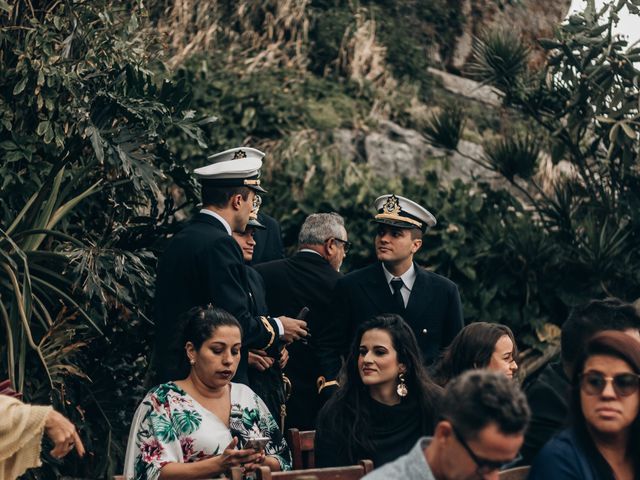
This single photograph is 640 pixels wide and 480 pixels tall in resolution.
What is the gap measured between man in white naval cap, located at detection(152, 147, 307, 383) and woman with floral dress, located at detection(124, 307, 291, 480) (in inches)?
10.8

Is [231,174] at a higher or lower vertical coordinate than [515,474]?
higher

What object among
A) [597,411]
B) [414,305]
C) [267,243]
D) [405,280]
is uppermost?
[267,243]

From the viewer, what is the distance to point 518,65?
35.6 ft

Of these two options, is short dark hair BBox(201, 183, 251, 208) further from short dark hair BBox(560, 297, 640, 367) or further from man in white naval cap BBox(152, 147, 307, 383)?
short dark hair BBox(560, 297, 640, 367)

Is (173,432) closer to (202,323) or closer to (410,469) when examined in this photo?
(202,323)

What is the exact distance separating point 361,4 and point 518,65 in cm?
420

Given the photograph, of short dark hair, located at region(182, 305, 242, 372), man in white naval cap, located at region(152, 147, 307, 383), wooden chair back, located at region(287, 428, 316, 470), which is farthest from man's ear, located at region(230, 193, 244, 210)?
wooden chair back, located at region(287, 428, 316, 470)

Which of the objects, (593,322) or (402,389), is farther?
(402,389)

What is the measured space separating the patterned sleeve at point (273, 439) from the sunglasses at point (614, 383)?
1.97 meters

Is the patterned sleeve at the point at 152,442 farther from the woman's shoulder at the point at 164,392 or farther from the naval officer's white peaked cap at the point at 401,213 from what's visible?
the naval officer's white peaked cap at the point at 401,213

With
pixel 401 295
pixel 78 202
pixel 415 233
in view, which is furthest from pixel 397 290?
pixel 78 202

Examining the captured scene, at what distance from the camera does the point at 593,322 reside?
5164 mm

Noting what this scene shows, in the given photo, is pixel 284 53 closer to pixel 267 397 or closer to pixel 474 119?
pixel 474 119

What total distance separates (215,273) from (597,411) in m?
2.50
